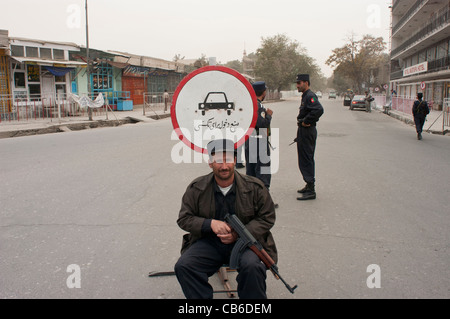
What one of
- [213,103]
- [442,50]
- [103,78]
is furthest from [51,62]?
[442,50]

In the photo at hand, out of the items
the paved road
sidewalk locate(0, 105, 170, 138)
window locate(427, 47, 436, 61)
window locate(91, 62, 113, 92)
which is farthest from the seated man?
window locate(427, 47, 436, 61)

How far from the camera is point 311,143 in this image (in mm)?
5930

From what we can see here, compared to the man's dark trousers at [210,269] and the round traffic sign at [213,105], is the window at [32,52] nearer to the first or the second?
the round traffic sign at [213,105]

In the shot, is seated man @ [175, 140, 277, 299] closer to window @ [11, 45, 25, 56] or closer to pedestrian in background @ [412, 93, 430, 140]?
pedestrian in background @ [412, 93, 430, 140]

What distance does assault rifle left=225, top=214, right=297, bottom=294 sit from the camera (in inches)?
109

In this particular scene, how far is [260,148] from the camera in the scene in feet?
17.9

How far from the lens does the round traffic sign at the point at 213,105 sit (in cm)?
278

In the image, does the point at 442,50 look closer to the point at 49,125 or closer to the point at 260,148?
the point at 49,125

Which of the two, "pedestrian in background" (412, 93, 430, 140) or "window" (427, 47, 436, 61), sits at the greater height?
"window" (427, 47, 436, 61)

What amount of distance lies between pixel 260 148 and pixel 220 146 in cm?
266

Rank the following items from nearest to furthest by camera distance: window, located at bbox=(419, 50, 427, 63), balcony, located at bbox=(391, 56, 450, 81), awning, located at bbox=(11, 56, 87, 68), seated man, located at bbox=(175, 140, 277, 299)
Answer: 1. seated man, located at bbox=(175, 140, 277, 299)
2. awning, located at bbox=(11, 56, 87, 68)
3. balcony, located at bbox=(391, 56, 450, 81)
4. window, located at bbox=(419, 50, 427, 63)

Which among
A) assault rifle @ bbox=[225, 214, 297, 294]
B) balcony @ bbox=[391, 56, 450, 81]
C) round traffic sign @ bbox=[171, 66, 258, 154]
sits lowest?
assault rifle @ bbox=[225, 214, 297, 294]

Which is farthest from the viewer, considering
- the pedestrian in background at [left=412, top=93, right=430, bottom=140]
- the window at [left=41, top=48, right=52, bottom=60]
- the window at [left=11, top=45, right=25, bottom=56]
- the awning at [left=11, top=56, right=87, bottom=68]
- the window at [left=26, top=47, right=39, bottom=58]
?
the window at [left=41, top=48, right=52, bottom=60]

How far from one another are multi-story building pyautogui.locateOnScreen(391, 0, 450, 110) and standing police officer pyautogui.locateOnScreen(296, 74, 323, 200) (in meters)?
29.7
